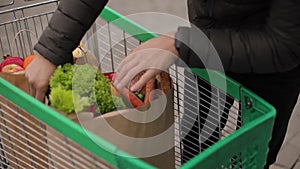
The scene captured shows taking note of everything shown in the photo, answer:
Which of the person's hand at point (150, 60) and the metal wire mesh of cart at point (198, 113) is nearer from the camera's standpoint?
the person's hand at point (150, 60)

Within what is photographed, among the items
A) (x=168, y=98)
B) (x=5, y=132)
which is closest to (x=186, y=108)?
(x=168, y=98)

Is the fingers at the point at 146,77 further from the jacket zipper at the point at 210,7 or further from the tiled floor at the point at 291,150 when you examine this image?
the tiled floor at the point at 291,150

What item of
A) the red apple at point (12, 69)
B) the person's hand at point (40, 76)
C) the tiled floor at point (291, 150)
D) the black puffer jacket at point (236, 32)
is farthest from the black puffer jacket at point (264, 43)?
the tiled floor at point (291, 150)

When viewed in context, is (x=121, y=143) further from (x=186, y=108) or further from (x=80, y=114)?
(x=186, y=108)

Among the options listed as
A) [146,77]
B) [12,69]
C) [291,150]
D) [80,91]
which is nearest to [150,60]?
[146,77]

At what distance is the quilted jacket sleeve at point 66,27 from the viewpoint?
3.20ft

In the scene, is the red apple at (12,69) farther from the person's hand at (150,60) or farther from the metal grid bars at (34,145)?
the person's hand at (150,60)

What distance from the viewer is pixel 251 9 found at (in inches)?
38.7

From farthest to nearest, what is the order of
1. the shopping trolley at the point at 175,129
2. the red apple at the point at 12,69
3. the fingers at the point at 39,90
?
the red apple at the point at 12,69, the fingers at the point at 39,90, the shopping trolley at the point at 175,129

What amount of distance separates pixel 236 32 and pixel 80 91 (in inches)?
11.4

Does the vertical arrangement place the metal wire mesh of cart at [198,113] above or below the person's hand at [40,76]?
below

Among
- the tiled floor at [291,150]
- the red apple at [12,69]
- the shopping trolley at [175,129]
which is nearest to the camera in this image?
the shopping trolley at [175,129]

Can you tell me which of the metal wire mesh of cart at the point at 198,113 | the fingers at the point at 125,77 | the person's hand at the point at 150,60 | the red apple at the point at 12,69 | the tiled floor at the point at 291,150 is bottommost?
the tiled floor at the point at 291,150

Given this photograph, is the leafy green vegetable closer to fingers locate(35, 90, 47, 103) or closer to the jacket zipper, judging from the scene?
fingers locate(35, 90, 47, 103)
